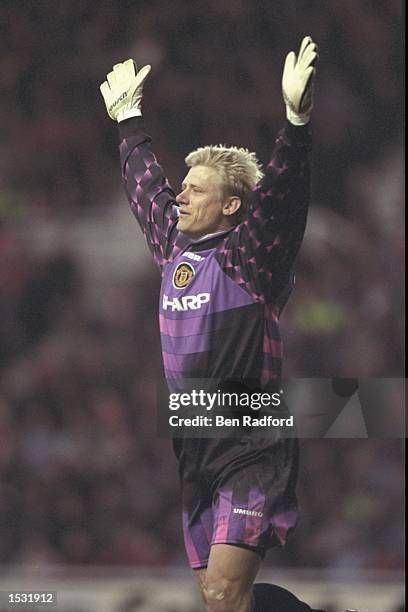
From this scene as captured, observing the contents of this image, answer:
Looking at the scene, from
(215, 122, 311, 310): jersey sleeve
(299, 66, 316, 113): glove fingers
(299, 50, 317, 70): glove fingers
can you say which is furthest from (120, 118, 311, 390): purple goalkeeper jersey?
(299, 50, 317, 70): glove fingers

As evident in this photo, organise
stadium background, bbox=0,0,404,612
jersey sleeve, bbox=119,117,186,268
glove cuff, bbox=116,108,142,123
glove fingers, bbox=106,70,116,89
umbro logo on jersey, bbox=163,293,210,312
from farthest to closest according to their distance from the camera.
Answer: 1. stadium background, bbox=0,0,404,612
2. glove fingers, bbox=106,70,116,89
3. glove cuff, bbox=116,108,142,123
4. jersey sleeve, bbox=119,117,186,268
5. umbro logo on jersey, bbox=163,293,210,312

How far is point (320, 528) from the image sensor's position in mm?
4855

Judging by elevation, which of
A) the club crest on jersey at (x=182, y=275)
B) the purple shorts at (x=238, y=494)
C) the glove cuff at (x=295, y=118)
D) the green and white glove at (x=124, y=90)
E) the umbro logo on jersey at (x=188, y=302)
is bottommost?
the purple shorts at (x=238, y=494)

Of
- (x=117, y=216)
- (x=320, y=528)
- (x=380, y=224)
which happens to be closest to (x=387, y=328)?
(x=380, y=224)

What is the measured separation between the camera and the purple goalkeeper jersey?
3688 mm

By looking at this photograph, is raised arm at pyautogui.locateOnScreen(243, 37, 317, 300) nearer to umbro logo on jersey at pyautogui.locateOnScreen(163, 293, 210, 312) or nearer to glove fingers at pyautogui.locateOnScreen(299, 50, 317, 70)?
glove fingers at pyautogui.locateOnScreen(299, 50, 317, 70)

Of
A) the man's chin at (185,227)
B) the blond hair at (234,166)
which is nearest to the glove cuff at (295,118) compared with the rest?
the blond hair at (234,166)

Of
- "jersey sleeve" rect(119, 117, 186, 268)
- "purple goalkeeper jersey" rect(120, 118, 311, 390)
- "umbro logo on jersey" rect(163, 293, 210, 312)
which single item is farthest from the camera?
"jersey sleeve" rect(119, 117, 186, 268)

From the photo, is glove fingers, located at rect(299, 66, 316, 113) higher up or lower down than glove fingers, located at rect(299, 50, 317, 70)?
lower down

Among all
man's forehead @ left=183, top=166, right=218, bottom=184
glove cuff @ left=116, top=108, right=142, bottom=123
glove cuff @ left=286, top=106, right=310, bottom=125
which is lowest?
man's forehead @ left=183, top=166, right=218, bottom=184

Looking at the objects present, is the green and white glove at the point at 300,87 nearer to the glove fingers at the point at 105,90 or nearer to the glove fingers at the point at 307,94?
the glove fingers at the point at 307,94

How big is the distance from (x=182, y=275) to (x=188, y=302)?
0.09 m

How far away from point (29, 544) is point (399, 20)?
8.05 ft

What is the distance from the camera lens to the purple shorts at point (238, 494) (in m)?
3.60
